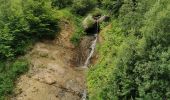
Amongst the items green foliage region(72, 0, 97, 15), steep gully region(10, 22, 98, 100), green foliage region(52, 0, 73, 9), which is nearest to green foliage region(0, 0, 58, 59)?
steep gully region(10, 22, 98, 100)

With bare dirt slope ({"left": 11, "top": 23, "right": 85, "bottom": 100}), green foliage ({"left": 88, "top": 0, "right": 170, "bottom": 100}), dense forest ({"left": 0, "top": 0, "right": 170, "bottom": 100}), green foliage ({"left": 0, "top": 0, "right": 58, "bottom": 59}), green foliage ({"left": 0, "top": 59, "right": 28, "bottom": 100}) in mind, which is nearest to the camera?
green foliage ({"left": 88, "top": 0, "right": 170, "bottom": 100})

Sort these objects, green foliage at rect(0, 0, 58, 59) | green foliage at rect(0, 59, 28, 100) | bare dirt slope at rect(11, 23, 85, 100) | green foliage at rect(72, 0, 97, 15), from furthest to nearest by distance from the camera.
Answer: green foliage at rect(72, 0, 97, 15)
green foliage at rect(0, 0, 58, 59)
bare dirt slope at rect(11, 23, 85, 100)
green foliage at rect(0, 59, 28, 100)

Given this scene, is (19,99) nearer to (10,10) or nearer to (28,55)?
A: (28,55)

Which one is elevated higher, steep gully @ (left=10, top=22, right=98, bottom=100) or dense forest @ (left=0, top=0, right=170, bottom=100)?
dense forest @ (left=0, top=0, right=170, bottom=100)

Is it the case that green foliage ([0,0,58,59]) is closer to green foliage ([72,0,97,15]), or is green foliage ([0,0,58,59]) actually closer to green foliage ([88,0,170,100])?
green foliage ([72,0,97,15])

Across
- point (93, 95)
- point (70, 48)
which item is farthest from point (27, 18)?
point (93, 95)

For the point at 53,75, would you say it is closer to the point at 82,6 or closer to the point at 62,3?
the point at 82,6

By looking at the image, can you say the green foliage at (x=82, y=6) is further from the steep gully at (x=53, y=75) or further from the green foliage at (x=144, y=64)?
the green foliage at (x=144, y=64)
